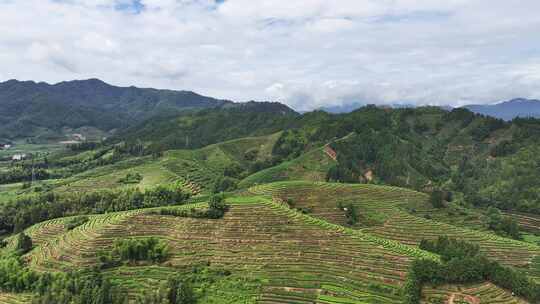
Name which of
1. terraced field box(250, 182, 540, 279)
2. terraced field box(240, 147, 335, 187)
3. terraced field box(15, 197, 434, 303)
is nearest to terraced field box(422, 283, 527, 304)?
terraced field box(15, 197, 434, 303)

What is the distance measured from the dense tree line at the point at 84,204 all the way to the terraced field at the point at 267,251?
14596mm

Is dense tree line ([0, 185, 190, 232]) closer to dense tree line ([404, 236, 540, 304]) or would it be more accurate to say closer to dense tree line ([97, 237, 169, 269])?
dense tree line ([97, 237, 169, 269])

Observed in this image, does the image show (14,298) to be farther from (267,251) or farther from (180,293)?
(267,251)

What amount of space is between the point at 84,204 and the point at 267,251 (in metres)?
58.6

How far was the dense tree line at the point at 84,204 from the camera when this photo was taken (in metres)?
89.9

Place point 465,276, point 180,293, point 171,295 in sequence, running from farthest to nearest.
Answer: point 171,295 < point 180,293 < point 465,276

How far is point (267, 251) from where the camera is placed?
59.8m

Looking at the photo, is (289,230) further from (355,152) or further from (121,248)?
(355,152)

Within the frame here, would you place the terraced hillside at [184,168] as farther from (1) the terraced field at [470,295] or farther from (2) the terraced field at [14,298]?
(1) the terraced field at [470,295]

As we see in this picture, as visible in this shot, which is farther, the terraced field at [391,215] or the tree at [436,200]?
the tree at [436,200]

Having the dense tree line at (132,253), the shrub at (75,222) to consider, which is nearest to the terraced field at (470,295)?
the dense tree line at (132,253)

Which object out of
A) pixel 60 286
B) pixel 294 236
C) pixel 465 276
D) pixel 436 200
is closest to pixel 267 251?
pixel 294 236

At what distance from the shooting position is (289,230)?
64688mm

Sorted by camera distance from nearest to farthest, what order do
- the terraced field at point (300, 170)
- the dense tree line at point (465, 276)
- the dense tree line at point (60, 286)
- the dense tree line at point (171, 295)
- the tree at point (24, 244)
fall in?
the dense tree line at point (465, 276) < the dense tree line at point (171, 295) < the dense tree line at point (60, 286) < the tree at point (24, 244) < the terraced field at point (300, 170)
